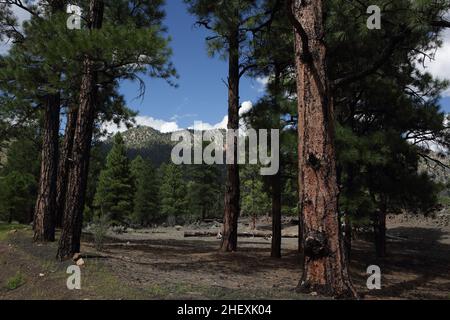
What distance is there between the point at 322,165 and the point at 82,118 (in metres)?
5.52

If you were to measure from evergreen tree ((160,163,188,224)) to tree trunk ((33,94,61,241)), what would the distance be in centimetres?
3437

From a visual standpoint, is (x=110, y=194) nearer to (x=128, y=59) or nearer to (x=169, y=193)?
(x=169, y=193)

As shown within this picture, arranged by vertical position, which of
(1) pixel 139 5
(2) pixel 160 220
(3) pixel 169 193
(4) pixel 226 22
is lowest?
(2) pixel 160 220

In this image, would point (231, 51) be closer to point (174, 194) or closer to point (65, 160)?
point (65, 160)

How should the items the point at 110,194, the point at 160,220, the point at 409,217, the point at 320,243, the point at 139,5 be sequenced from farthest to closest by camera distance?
the point at 160,220 < the point at 110,194 < the point at 409,217 < the point at 139,5 < the point at 320,243

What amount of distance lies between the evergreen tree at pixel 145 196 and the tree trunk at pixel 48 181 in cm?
3130

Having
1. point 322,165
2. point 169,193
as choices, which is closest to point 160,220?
point 169,193

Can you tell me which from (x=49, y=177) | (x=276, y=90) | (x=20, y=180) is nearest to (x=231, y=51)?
(x=276, y=90)

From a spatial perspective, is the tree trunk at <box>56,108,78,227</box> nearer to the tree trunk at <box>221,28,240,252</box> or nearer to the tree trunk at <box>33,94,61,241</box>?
the tree trunk at <box>33,94,61,241</box>

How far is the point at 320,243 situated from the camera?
17.0ft

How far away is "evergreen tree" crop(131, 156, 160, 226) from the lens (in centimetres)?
4428

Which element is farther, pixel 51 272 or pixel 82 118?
pixel 82 118

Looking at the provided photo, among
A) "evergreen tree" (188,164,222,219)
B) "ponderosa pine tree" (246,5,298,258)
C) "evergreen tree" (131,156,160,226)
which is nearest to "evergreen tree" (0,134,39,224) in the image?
"evergreen tree" (131,156,160,226)

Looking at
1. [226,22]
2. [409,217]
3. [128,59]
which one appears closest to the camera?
[128,59]
